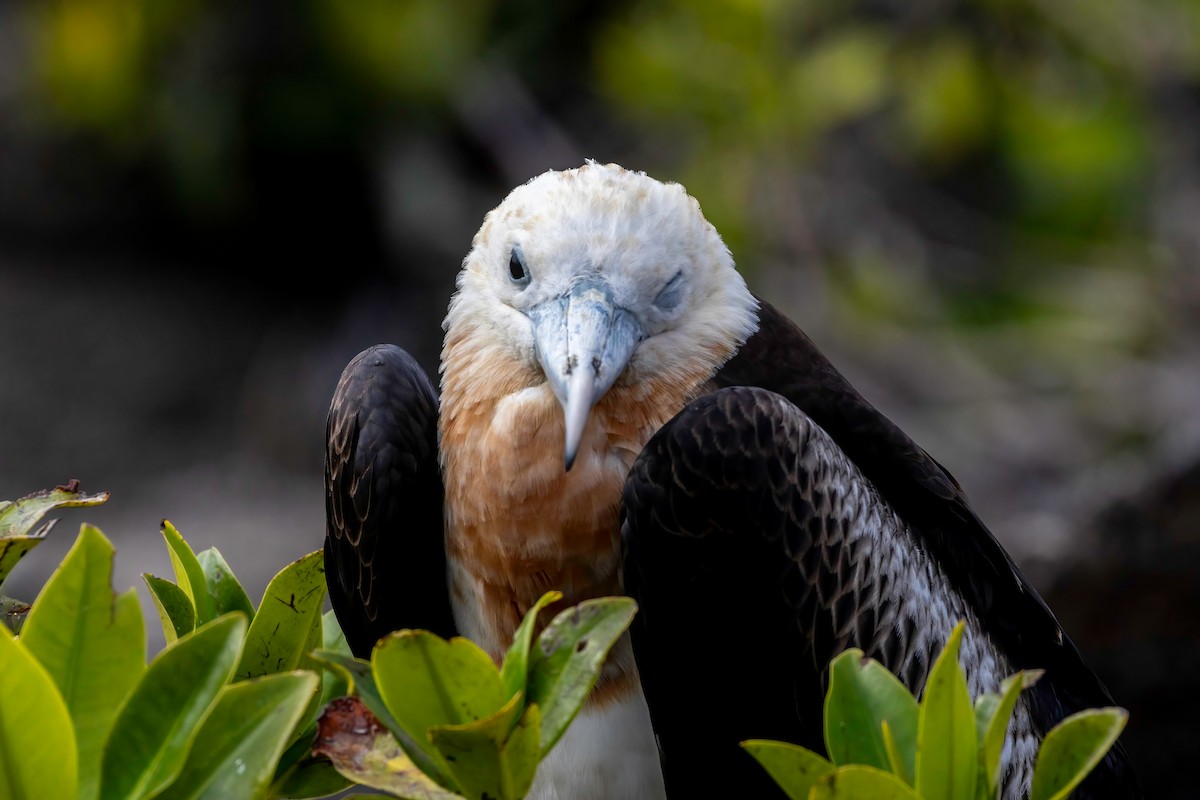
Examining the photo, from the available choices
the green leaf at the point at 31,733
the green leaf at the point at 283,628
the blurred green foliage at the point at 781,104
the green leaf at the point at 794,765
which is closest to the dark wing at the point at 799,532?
the green leaf at the point at 283,628

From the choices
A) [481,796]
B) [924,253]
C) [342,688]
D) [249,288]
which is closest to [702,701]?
[342,688]

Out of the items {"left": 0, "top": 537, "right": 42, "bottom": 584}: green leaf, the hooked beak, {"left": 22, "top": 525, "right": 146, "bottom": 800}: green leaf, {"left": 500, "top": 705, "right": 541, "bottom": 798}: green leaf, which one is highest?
the hooked beak

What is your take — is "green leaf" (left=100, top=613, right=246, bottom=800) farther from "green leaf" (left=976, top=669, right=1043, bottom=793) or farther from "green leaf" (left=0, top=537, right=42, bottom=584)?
"green leaf" (left=976, top=669, right=1043, bottom=793)

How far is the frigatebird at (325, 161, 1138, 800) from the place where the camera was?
89.2 inches

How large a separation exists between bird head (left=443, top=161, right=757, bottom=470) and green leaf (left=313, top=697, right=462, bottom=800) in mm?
752

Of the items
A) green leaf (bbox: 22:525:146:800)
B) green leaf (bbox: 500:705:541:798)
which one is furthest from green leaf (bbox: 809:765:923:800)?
green leaf (bbox: 22:525:146:800)

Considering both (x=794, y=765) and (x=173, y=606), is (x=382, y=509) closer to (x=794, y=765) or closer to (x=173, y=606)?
(x=173, y=606)

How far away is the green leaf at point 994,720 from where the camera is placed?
148cm

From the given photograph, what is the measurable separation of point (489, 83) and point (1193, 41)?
158 inches

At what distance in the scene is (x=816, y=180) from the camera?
24.4 feet

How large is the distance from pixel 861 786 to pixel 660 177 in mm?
6192

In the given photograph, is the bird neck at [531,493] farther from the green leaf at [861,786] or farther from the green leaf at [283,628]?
the green leaf at [861,786]

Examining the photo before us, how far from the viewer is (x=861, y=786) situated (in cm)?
146

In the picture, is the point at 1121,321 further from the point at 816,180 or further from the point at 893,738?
the point at 893,738
